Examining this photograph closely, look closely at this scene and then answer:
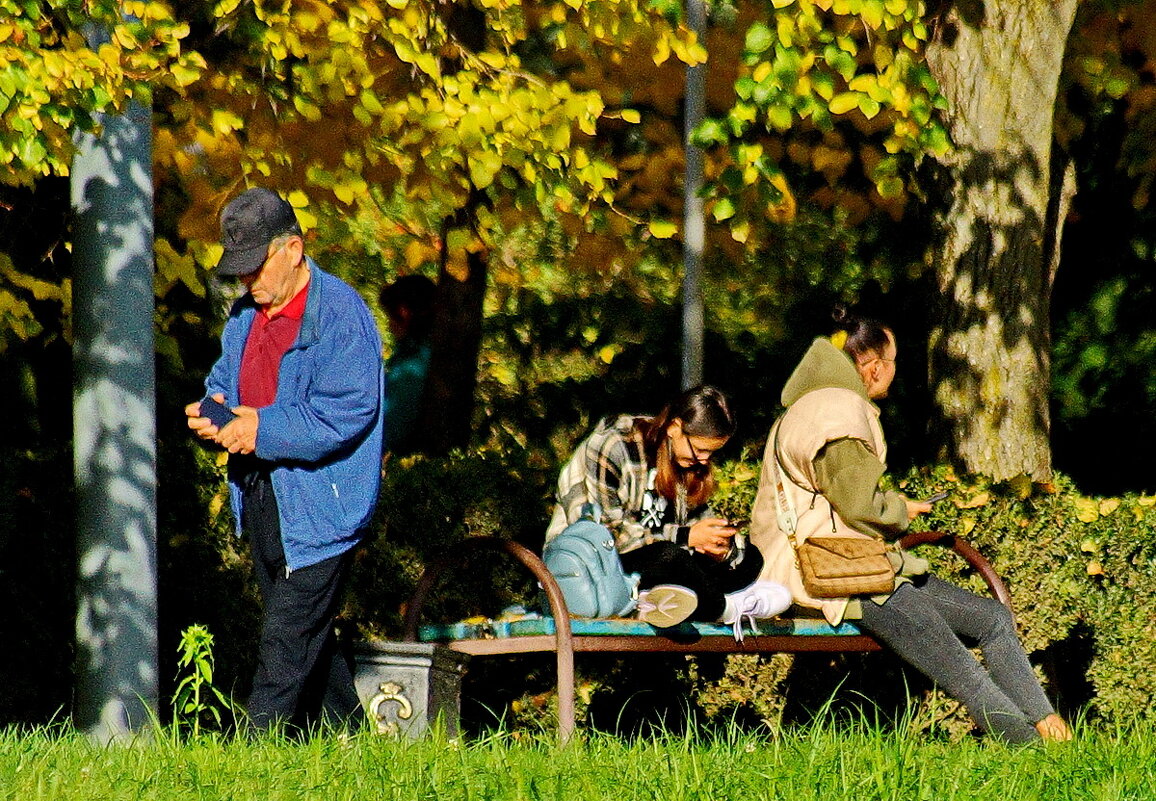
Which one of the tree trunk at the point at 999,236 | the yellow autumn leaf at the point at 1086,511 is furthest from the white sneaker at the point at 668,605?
the tree trunk at the point at 999,236

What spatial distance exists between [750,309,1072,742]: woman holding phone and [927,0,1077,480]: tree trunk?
1.75 meters

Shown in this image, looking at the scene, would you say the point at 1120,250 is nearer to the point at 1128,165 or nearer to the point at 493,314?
the point at 1128,165

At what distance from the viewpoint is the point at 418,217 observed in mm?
12469

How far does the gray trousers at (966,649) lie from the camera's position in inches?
225

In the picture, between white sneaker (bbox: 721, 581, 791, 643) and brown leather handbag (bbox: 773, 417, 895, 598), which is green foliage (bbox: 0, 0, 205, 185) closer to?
white sneaker (bbox: 721, 581, 791, 643)

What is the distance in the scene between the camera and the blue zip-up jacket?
16.6ft

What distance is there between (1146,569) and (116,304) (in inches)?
154

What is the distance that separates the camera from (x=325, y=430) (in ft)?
16.6

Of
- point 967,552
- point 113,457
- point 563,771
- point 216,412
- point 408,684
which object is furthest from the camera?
point 967,552

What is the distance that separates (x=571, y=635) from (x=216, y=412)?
47.5 inches

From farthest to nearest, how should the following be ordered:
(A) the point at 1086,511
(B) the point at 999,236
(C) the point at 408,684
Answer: (B) the point at 999,236, (A) the point at 1086,511, (C) the point at 408,684

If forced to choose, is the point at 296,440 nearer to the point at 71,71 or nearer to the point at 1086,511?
the point at 71,71

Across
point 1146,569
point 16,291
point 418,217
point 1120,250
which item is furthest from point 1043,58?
point 418,217

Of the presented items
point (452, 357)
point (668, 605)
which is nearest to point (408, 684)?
point (668, 605)
